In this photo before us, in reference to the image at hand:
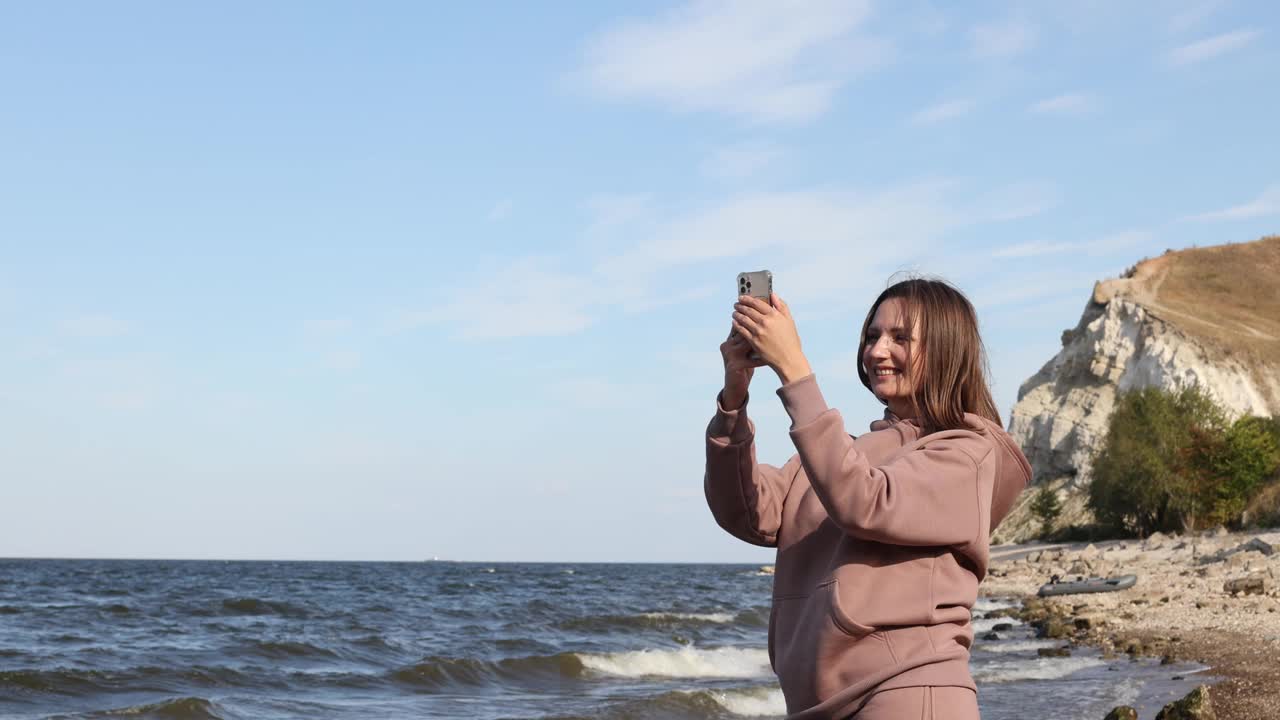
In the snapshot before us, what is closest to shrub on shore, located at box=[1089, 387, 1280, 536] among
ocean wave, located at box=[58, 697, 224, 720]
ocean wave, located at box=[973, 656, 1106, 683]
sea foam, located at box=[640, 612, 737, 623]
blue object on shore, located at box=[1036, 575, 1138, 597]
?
blue object on shore, located at box=[1036, 575, 1138, 597]

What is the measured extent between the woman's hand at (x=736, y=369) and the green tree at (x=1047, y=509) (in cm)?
5526

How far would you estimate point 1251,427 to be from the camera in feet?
144

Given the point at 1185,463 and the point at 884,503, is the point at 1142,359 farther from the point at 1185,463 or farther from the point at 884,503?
the point at 884,503

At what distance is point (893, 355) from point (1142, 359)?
54480mm

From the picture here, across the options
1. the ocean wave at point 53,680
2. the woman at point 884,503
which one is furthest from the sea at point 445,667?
the woman at point 884,503

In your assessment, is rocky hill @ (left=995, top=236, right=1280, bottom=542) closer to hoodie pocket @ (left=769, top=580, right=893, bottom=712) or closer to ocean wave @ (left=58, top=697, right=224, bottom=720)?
ocean wave @ (left=58, top=697, right=224, bottom=720)

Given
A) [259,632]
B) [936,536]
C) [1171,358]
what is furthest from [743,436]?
[1171,358]

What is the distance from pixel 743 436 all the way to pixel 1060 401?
5848 cm

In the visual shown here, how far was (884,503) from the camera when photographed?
2.29 meters

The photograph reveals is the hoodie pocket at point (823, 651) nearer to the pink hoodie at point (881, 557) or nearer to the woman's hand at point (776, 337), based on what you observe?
the pink hoodie at point (881, 557)

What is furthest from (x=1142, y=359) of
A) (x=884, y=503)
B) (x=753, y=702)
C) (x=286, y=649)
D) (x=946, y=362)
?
(x=884, y=503)

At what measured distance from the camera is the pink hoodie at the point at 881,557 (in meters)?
2.31

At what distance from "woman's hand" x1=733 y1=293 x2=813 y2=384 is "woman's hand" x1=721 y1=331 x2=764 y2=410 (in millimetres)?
69

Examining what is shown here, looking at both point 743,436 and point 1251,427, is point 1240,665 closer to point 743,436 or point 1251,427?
point 743,436
